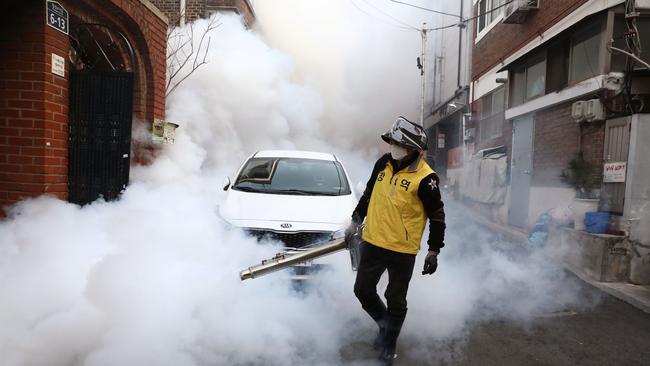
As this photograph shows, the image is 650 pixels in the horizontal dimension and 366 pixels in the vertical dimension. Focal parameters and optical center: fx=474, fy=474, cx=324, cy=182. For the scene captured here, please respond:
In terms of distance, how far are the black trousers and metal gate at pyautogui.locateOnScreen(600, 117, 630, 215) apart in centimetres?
438

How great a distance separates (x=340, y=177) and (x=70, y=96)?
9.94 feet

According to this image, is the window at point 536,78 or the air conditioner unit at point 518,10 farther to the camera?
the air conditioner unit at point 518,10

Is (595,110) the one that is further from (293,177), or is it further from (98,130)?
(98,130)

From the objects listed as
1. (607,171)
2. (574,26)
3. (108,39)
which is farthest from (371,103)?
(108,39)

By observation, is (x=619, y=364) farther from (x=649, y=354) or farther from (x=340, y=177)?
(x=340, y=177)

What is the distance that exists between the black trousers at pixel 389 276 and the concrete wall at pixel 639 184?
396 cm

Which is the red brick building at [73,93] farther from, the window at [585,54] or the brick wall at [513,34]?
the brick wall at [513,34]

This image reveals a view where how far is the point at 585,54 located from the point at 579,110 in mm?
1232

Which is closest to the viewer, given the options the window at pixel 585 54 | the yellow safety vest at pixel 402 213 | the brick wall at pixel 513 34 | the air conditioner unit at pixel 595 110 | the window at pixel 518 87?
the yellow safety vest at pixel 402 213

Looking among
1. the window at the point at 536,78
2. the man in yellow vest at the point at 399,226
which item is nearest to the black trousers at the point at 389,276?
the man in yellow vest at the point at 399,226

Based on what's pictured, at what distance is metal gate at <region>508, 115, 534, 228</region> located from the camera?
9500 millimetres

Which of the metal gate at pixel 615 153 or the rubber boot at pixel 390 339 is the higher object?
the metal gate at pixel 615 153

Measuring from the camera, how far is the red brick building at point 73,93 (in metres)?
4.01

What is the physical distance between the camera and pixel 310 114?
1248 cm
